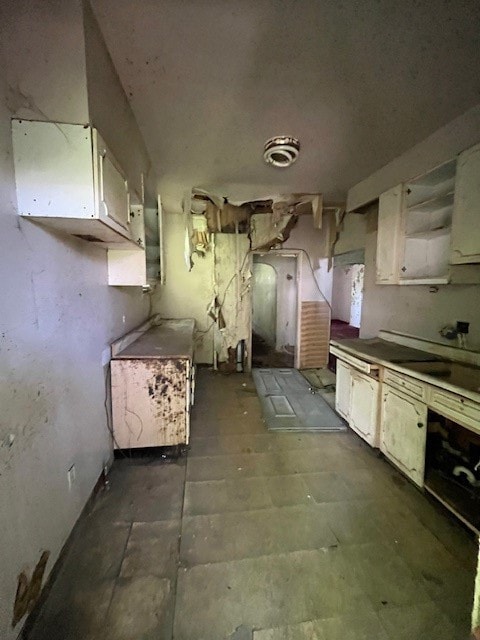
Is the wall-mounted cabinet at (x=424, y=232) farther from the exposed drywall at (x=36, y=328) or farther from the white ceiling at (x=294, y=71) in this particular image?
the exposed drywall at (x=36, y=328)

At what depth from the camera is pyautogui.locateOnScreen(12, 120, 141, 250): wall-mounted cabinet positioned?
1.02 meters

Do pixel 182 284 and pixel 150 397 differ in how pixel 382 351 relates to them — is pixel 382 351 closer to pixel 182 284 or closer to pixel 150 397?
pixel 150 397

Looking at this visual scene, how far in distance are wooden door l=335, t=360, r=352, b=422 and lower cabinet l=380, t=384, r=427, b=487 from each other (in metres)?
0.46

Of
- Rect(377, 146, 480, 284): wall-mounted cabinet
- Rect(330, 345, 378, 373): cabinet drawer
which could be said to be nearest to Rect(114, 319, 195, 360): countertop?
Rect(330, 345, 378, 373): cabinet drawer

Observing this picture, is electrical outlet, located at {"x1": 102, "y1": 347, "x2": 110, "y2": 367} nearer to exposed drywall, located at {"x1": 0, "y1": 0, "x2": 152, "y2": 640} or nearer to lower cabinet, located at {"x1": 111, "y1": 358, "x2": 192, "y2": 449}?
lower cabinet, located at {"x1": 111, "y1": 358, "x2": 192, "y2": 449}

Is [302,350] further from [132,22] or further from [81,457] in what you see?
[132,22]

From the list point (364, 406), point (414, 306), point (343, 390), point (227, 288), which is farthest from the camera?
point (227, 288)

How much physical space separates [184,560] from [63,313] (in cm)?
144

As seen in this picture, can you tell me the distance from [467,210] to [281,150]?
1.48 metres

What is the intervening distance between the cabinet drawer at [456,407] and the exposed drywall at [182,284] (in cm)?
334

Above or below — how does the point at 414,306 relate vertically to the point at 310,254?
below

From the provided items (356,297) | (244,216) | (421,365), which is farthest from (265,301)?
(421,365)

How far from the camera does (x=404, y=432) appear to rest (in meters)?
1.91

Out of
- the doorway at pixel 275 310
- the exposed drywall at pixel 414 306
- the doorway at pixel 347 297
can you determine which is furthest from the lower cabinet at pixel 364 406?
the doorway at pixel 347 297
